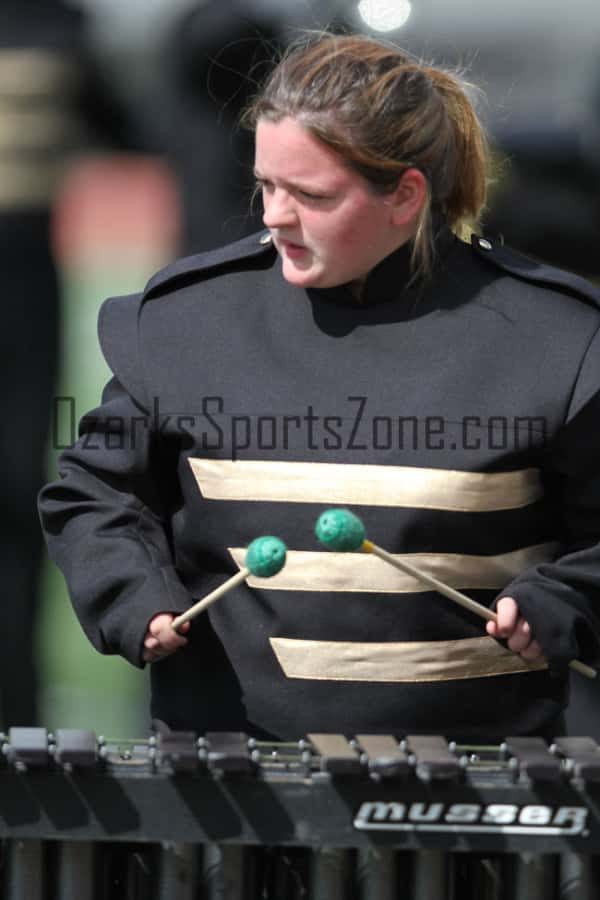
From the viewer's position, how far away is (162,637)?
2.74 m

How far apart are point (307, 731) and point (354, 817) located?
1.29ft

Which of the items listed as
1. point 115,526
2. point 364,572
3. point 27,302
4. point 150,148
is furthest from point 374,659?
point 150,148

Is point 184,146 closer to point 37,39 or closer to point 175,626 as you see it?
point 37,39

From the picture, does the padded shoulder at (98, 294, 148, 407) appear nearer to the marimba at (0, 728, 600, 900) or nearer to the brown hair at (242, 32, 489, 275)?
the brown hair at (242, 32, 489, 275)

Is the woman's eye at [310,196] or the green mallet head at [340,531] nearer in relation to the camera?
the green mallet head at [340,531]

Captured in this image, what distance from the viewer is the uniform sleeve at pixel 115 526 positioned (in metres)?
2.79

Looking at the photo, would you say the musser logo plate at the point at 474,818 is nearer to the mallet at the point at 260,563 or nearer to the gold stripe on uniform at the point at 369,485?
the mallet at the point at 260,563

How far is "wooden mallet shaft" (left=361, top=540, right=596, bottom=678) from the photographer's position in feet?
8.67

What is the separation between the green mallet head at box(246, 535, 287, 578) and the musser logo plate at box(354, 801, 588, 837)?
31 cm

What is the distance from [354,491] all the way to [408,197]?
37 cm

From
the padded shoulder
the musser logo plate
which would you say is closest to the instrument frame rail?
the musser logo plate

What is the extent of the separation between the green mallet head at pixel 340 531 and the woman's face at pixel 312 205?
349 millimetres

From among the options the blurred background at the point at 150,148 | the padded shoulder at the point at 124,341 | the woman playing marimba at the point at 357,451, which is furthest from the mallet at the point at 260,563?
the blurred background at the point at 150,148

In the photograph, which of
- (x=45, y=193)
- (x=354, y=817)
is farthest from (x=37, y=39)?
(x=354, y=817)
